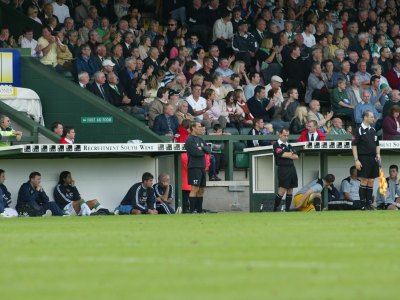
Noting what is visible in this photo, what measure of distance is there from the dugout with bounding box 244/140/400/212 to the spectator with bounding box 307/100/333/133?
3.90 ft

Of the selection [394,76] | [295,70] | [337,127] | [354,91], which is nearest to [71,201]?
[337,127]

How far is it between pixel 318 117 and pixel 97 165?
519 centimetres

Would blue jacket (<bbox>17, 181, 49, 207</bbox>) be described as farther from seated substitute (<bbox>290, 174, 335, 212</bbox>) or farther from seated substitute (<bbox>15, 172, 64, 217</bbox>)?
seated substitute (<bbox>290, 174, 335, 212</bbox>)

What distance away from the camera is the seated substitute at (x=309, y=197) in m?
22.1

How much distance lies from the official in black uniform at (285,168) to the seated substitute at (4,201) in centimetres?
473

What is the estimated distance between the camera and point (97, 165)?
2255 centimetres

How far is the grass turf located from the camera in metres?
8.03

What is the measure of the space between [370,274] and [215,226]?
5.85 metres

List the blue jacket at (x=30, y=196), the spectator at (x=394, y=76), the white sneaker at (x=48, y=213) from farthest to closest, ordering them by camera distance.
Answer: the spectator at (x=394, y=76) → the white sneaker at (x=48, y=213) → the blue jacket at (x=30, y=196)

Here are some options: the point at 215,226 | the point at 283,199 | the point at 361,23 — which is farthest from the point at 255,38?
the point at 215,226

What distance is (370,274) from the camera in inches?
350

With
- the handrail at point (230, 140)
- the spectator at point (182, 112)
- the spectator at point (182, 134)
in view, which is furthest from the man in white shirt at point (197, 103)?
the spectator at point (182, 134)

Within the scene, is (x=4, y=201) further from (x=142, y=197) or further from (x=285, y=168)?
(x=285, y=168)

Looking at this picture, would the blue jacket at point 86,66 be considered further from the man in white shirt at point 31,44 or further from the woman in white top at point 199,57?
the woman in white top at point 199,57
